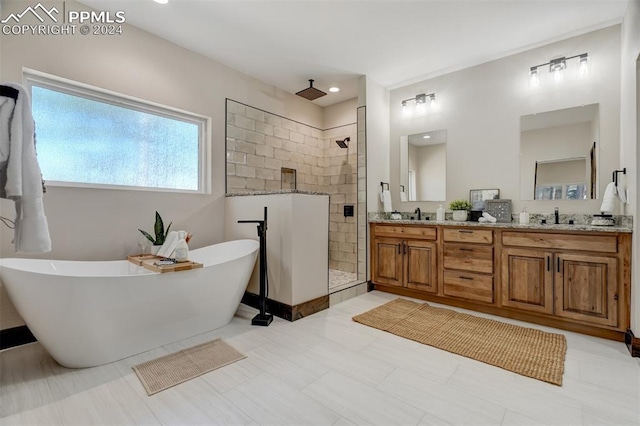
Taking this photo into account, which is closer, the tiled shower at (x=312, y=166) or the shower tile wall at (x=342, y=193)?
the tiled shower at (x=312, y=166)

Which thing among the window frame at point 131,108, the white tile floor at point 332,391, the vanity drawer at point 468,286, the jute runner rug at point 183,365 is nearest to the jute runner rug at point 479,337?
the white tile floor at point 332,391

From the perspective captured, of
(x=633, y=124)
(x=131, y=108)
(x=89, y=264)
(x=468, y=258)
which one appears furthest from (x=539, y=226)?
(x=131, y=108)

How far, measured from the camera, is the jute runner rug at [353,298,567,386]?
6.68 ft

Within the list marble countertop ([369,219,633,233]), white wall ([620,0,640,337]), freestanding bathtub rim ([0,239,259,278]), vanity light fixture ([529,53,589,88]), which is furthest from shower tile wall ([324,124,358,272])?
white wall ([620,0,640,337])

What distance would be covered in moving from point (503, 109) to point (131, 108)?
399 cm

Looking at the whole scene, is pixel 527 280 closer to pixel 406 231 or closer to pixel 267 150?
pixel 406 231

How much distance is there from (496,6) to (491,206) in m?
1.93

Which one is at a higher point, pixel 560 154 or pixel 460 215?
pixel 560 154

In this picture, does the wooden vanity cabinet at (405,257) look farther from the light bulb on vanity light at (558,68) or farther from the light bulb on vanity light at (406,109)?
the light bulb on vanity light at (558,68)

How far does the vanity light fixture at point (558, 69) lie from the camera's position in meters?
2.86

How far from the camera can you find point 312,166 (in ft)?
16.1

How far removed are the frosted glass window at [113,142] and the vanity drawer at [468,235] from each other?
2.91 metres

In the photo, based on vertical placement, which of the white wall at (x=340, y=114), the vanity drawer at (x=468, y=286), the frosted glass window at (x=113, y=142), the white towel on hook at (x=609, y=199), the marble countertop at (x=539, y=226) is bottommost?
the vanity drawer at (x=468, y=286)

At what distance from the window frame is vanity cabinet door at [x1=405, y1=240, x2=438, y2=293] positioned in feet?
8.28
